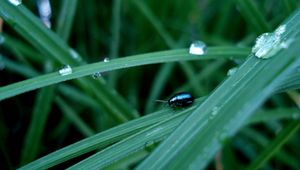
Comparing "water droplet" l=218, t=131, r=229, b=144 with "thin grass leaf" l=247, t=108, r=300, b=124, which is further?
"thin grass leaf" l=247, t=108, r=300, b=124

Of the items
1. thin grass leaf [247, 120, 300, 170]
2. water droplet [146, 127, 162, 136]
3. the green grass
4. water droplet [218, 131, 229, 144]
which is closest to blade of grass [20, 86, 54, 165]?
the green grass

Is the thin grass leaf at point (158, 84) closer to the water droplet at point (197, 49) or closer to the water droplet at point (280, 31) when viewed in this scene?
the water droplet at point (197, 49)

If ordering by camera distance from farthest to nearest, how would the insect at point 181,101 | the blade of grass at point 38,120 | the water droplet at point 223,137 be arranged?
the blade of grass at point 38,120
the insect at point 181,101
the water droplet at point 223,137

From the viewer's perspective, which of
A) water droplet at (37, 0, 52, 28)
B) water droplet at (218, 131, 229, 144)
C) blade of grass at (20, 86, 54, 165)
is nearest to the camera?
water droplet at (218, 131, 229, 144)

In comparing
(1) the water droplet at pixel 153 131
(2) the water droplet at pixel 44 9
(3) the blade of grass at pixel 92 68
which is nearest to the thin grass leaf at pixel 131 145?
(1) the water droplet at pixel 153 131

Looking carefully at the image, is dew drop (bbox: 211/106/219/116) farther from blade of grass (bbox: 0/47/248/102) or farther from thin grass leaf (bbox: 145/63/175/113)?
thin grass leaf (bbox: 145/63/175/113)

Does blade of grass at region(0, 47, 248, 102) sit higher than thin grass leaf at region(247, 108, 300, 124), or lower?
higher

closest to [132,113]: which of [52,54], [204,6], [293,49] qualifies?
[52,54]
